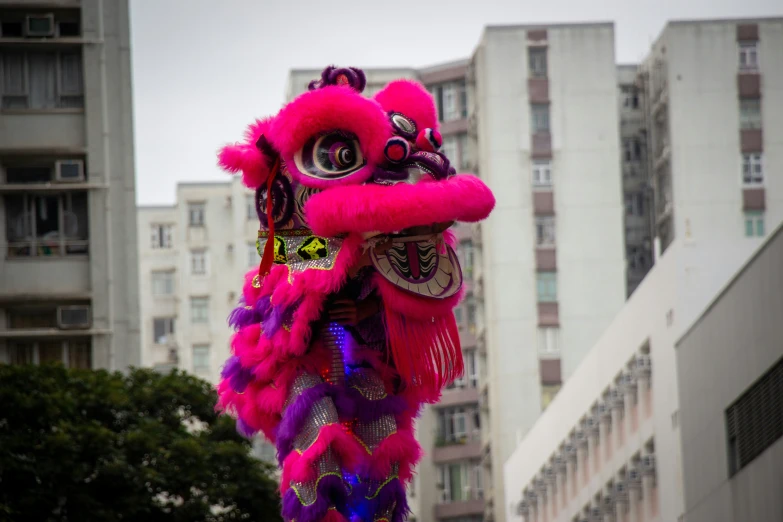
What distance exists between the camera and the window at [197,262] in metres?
82.9

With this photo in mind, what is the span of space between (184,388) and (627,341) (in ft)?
52.6

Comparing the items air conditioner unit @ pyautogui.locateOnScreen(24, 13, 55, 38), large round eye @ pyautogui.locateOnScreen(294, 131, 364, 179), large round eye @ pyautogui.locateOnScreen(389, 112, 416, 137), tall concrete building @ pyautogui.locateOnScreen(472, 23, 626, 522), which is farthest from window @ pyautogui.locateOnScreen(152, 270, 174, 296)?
large round eye @ pyautogui.locateOnScreen(294, 131, 364, 179)

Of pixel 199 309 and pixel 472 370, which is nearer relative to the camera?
pixel 472 370

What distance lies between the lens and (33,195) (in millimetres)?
38344

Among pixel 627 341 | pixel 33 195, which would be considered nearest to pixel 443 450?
pixel 627 341

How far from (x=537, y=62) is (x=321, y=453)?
5150 cm

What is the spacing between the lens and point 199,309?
8331cm

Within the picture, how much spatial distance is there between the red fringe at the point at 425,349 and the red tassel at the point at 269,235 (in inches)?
38.2

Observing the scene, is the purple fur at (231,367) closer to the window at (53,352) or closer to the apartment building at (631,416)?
the apartment building at (631,416)

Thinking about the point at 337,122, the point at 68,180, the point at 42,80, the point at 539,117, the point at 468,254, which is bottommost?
the point at 337,122

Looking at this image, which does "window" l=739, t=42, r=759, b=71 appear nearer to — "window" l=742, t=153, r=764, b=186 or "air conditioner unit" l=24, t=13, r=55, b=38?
"window" l=742, t=153, r=764, b=186

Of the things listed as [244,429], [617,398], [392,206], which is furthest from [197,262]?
[392,206]

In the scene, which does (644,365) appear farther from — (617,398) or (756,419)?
(756,419)

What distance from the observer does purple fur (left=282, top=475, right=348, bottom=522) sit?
12312 mm
